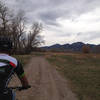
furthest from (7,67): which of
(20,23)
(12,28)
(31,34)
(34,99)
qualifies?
(31,34)

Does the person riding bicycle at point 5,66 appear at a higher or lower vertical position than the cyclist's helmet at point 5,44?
lower

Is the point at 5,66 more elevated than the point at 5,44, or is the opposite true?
the point at 5,44

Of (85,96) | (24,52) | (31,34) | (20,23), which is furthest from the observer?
(31,34)

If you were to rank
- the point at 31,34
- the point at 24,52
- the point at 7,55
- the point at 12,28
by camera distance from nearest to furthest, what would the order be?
1. the point at 7,55
2. the point at 12,28
3. the point at 24,52
4. the point at 31,34

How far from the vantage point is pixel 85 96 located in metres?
7.21

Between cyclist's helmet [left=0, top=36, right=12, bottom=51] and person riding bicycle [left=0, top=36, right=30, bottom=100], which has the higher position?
cyclist's helmet [left=0, top=36, right=12, bottom=51]

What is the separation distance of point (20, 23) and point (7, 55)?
58320 mm

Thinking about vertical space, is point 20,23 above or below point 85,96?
above

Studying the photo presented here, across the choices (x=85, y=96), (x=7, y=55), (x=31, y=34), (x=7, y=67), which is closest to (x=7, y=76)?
(x=7, y=67)

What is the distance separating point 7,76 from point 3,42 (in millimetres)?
472

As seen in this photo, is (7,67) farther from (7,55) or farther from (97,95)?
(97,95)

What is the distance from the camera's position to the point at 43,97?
7012 mm

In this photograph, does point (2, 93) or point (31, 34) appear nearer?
point (2, 93)

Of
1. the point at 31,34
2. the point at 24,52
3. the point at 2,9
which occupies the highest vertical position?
the point at 2,9
